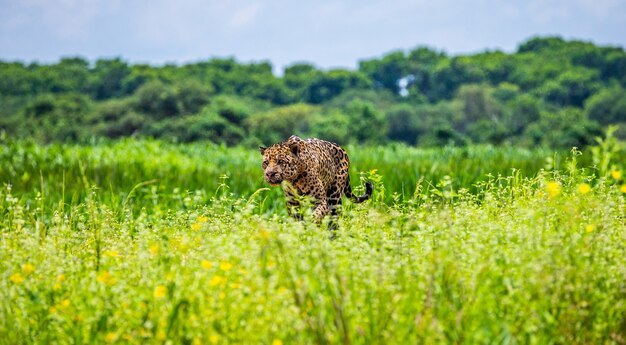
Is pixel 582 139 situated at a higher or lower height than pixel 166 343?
lower

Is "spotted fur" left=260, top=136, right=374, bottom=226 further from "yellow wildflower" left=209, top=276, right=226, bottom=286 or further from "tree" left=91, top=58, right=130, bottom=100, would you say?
"tree" left=91, top=58, right=130, bottom=100

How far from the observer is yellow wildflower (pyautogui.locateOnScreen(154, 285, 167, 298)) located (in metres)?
5.21

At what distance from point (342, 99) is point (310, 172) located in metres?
111

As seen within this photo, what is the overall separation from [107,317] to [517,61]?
447 feet

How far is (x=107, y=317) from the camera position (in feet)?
17.8

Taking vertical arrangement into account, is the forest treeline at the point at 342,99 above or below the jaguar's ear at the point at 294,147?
below

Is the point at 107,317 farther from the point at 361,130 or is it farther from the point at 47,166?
the point at 361,130

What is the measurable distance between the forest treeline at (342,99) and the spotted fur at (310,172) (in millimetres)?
50757

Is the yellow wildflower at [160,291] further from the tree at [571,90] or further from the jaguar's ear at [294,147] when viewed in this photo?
the tree at [571,90]

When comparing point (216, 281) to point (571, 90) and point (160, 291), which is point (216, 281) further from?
Answer: point (571, 90)

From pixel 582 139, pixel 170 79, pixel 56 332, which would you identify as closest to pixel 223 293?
pixel 56 332

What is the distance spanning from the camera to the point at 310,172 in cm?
864

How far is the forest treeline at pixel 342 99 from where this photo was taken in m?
79.2

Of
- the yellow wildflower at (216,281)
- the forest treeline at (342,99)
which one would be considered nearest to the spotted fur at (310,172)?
the yellow wildflower at (216,281)
